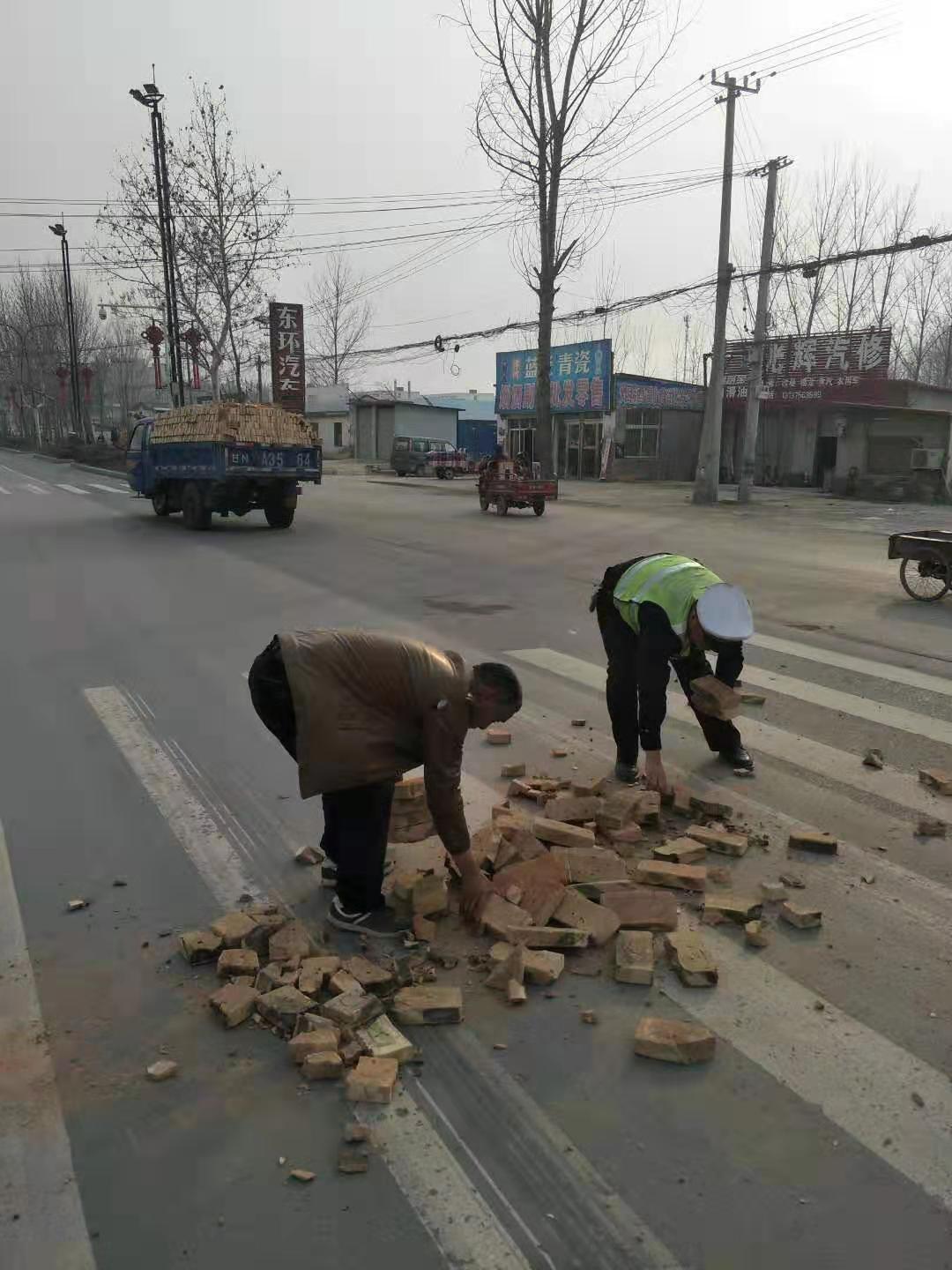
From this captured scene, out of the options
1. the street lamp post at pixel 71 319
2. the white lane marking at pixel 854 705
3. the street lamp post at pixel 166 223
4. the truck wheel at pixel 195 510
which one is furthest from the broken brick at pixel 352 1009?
the street lamp post at pixel 71 319

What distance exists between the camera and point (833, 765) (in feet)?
17.9

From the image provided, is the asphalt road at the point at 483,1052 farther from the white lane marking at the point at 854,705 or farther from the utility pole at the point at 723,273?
the utility pole at the point at 723,273

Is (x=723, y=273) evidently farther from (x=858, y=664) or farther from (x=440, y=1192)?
(x=440, y=1192)

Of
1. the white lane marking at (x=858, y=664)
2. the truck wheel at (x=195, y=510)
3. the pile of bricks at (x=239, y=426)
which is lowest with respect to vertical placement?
the white lane marking at (x=858, y=664)

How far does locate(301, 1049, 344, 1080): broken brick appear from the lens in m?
2.74

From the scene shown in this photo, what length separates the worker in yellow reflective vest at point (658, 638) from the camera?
4.54 meters

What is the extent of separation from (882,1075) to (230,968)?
2.11m

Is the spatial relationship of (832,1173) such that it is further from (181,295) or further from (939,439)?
(181,295)

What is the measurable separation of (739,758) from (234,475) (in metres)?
13.2

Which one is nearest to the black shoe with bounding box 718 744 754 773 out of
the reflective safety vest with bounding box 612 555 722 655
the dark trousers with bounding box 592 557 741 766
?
the dark trousers with bounding box 592 557 741 766

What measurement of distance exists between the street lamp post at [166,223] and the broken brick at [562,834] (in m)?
28.5

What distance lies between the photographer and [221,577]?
469 inches

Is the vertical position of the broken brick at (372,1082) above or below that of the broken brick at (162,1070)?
above

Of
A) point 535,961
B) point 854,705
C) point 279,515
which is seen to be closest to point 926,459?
point 279,515
